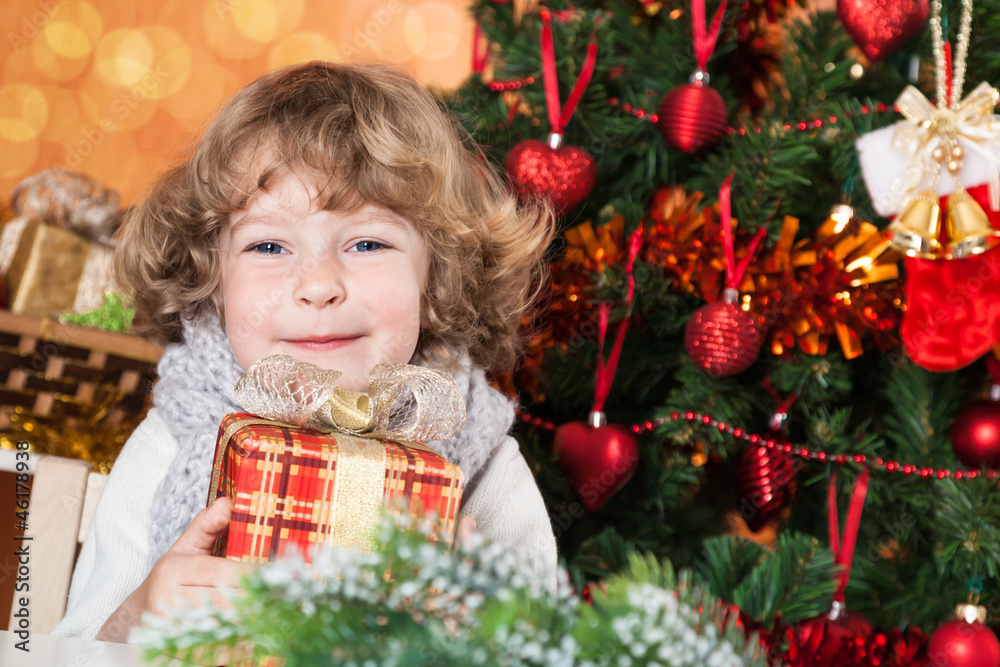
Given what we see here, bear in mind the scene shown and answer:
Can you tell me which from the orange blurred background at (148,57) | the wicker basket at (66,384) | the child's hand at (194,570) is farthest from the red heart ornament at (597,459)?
the orange blurred background at (148,57)

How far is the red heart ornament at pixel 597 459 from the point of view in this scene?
956mm

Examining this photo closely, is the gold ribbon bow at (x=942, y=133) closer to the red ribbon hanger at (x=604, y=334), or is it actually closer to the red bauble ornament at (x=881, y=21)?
the red bauble ornament at (x=881, y=21)

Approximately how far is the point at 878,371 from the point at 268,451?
32.1 inches

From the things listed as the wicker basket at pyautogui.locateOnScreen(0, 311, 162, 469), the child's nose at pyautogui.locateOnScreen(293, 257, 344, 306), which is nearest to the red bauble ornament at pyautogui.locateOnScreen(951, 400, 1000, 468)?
the child's nose at pyautogui.locateOnScreen(293, 257, 344, 306)

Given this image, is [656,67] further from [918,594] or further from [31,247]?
[31,247]

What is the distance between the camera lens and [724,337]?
35.5 inches

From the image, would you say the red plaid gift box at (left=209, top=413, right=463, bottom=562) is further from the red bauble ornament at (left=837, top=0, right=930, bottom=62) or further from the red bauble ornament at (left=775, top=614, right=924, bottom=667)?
the red bauble ornament at (left=837, top=0, right=930, bottom=62)

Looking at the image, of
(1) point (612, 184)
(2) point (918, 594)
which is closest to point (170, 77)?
(1) point (612, 184)

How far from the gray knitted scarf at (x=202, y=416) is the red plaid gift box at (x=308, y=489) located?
0.21m

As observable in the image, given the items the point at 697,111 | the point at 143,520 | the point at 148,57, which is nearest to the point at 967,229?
the point at 697,111

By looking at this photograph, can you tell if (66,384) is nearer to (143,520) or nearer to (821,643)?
(143,520)

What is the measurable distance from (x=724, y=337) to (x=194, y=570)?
56 cm

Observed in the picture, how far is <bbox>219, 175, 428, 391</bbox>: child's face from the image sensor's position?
2.50 feet

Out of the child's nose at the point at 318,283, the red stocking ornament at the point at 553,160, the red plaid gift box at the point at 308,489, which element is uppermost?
the red stocking ornament at the point at 553,160
